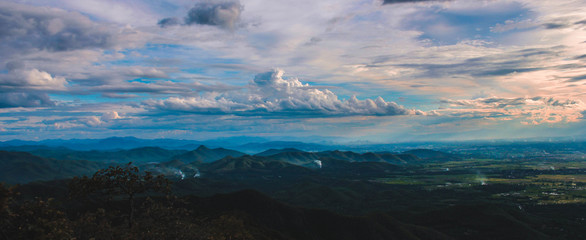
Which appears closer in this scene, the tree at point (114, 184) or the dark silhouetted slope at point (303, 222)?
the tree at point (114, 184)

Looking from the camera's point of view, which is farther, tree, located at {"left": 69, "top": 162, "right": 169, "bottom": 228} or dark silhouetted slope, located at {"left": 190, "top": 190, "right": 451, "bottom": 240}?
dark silhouetted slope, located at {"left": 190, "top": 190, "right": 451, "bottom": 240}

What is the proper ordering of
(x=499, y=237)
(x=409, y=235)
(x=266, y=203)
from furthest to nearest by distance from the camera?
1. (x=266, y=203)
2. (x=499, y=237)
3. (x=409, y=235)

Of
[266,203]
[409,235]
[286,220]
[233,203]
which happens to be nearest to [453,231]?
[409,235]

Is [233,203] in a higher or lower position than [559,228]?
higher

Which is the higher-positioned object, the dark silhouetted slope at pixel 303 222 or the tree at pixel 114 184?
the tree at pixel 114 184

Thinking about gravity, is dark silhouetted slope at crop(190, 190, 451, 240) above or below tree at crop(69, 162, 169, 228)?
below

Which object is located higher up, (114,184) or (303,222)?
(114,184)

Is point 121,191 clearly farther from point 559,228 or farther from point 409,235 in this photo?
point 559,228

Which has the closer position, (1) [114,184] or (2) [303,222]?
(1) [114,184]

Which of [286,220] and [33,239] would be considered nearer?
[33,239]

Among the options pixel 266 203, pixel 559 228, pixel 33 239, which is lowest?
pixel 559 228

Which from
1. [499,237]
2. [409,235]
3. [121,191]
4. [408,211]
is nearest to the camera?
[121,191]
